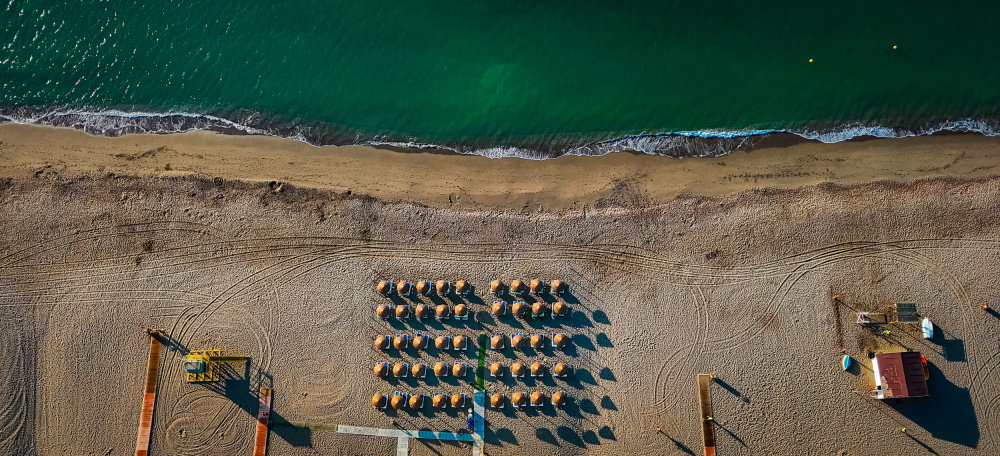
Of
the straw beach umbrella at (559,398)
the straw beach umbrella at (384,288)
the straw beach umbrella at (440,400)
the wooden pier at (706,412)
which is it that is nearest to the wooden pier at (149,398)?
the straw beach umbrella at (384,288)

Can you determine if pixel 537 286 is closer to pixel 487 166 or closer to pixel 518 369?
pixel 518 369

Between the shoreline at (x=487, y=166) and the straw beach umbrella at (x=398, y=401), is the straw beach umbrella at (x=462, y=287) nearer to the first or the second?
the shoreline at (x=487, y=166)

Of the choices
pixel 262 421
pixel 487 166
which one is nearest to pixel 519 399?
pixel 487 166

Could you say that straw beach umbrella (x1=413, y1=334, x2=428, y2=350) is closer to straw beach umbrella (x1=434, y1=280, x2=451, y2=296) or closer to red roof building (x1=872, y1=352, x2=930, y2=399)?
straw beach umbrella (x1=434, y1=280, x2=451, y2=296)

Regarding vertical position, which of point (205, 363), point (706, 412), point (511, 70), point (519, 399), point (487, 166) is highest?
point (511, 70)

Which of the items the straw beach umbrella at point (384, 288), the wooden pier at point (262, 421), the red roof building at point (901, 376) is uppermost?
the straw beach umbrella at point (384, 288)
